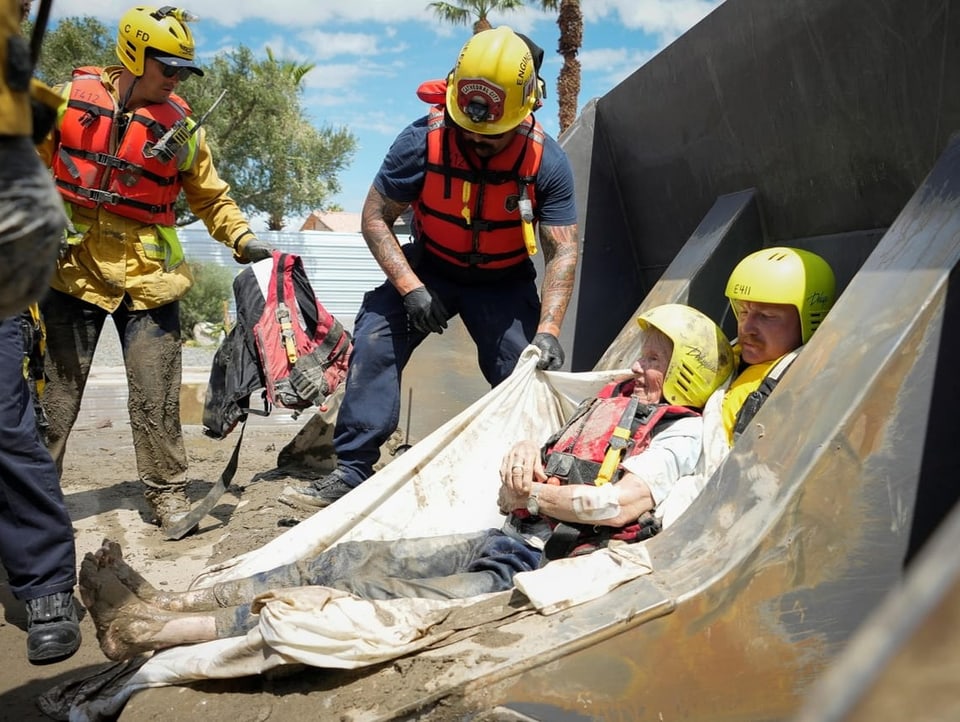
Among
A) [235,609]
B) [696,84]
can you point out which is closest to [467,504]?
[235,609]

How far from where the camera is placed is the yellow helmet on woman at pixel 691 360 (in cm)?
302

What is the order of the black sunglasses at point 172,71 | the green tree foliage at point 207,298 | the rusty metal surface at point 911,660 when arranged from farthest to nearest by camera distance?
1. the green tree foliage at point 207,298
2. the black sunglasses at point 172,71
3. the rusty metal surface at point 911,660

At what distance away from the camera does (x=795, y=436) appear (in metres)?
2.36

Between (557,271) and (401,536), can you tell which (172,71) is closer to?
(557,271)

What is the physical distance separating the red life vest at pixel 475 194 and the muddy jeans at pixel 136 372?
53.2 inches

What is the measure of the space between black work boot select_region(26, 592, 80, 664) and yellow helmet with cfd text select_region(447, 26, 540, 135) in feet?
7.79

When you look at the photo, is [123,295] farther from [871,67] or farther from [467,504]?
[871,67]

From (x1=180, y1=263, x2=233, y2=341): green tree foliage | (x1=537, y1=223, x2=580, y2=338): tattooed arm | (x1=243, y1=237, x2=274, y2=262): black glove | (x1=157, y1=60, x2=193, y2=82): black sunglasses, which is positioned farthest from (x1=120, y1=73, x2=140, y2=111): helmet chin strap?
(x1=180, y1=263, x2=233, y2=341): green tree foliage

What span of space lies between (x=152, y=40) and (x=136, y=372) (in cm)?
148

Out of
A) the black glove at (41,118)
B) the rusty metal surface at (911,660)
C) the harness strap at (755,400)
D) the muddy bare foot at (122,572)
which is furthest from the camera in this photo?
the harness strap at (755,400)

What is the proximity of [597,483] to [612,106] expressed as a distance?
3.02 m

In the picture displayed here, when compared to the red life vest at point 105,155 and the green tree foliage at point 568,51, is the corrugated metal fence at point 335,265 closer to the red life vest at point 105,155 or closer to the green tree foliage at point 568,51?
the green tree foliage at point 568,51

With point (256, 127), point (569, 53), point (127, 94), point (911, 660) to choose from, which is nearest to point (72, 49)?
point (256, 127)

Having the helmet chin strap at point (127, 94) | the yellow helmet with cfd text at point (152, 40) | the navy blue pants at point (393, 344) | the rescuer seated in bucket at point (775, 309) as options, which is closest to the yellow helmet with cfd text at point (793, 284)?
the rescuer seated in bucket at point (775, 309)
